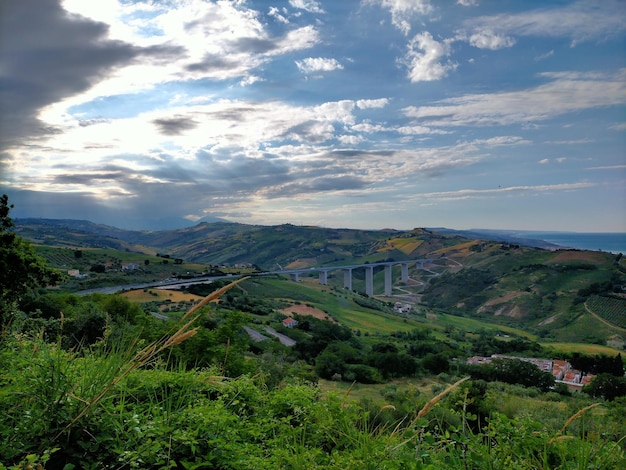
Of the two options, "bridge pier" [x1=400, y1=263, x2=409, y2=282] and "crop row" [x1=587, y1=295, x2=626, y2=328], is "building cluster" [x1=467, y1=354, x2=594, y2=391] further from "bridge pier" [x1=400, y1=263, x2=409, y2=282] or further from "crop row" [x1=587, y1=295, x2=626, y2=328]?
"bridge pier" [x1=400, y1=263, x2=409, y2=282]

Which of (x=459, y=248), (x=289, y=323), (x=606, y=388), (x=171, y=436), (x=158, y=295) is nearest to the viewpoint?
(x=171, y=436)

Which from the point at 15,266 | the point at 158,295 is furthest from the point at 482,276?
the point at 15,266

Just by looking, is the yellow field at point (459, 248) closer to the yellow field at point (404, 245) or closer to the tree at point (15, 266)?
the yellow field at point (404, 245)

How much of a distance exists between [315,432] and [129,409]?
1547 mm

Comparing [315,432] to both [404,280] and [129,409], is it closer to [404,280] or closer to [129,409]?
[129,409]

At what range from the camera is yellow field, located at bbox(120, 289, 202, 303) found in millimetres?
45041

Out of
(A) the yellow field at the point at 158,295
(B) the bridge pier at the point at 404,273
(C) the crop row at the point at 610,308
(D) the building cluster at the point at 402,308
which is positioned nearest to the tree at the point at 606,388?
(A) the yellow field at the point at 158,295

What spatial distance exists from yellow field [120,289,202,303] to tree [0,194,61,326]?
1229 inches

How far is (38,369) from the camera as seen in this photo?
3.15 meters

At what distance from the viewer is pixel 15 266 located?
13.1 metres

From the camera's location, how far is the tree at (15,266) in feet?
41.9

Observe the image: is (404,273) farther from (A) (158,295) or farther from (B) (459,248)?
(A) (158,295)

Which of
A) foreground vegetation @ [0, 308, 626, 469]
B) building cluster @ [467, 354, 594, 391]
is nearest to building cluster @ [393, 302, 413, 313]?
building cluster @ [467, 354, 594, 391]

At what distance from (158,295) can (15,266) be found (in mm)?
36561
